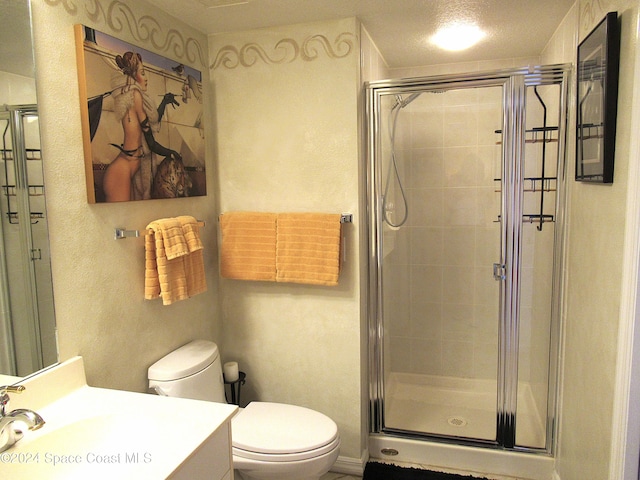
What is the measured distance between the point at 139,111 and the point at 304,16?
34.9 inches

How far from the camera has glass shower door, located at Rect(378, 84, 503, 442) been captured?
2.67 m

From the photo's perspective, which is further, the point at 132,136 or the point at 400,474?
the point at 400,474

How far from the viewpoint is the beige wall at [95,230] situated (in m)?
1.56

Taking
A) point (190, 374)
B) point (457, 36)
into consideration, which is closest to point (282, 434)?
point (190, 374)

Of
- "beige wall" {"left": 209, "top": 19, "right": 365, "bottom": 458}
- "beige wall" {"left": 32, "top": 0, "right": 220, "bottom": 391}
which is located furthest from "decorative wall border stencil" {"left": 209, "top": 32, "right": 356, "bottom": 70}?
"beige wall" {"left": 32, "top": 0, "right": 220, "bottom": 391}

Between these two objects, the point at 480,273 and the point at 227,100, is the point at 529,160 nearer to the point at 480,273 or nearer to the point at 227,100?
the point at 480,273

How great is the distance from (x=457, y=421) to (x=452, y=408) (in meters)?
0.16

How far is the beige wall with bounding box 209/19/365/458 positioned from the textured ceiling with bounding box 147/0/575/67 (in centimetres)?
Answer: 10

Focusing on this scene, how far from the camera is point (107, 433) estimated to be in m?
1.46

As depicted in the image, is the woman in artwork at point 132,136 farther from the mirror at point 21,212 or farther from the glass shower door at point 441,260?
the glass shower door at point 441,260

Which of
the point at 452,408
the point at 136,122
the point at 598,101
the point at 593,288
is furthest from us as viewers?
the point at 452,408

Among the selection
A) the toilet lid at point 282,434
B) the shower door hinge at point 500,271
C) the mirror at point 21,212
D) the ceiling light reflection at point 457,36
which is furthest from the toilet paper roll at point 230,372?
the ceiling light reflection at point 457,36

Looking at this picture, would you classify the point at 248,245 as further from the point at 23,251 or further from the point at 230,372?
the point at 23,251

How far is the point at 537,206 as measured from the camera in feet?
7.61
